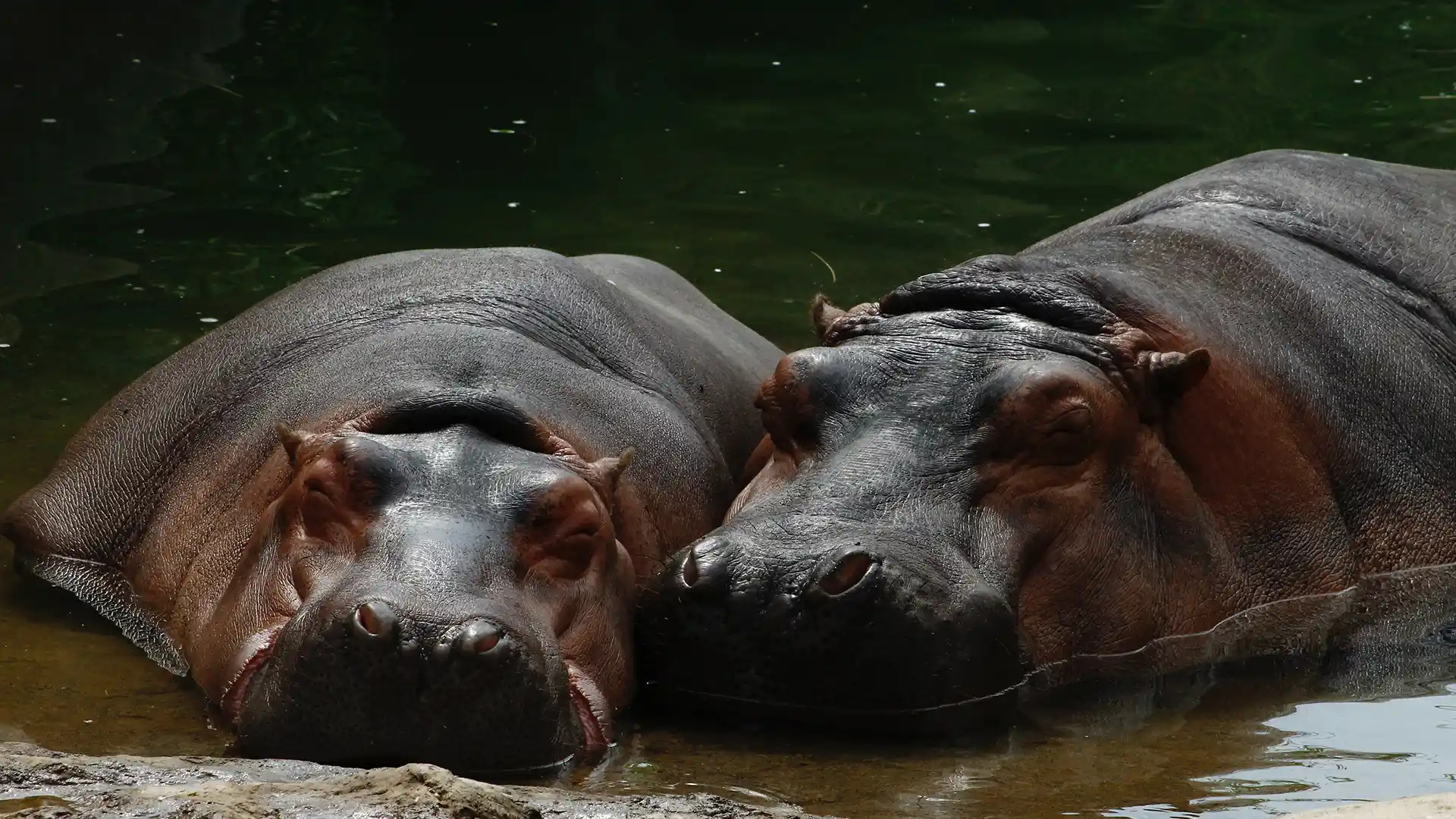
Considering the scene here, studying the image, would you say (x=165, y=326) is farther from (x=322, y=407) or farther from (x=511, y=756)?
(x=511, y=756)

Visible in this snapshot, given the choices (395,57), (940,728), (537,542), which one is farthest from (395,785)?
(395,57)

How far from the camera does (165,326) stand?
9758 mm

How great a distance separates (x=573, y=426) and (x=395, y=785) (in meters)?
2.16

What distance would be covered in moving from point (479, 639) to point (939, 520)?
56.3 inches

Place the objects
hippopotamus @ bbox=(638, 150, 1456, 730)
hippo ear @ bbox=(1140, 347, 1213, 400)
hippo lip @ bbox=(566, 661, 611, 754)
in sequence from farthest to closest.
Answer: hippo ear @ bbox=(1140, 347, 1213, 400)
hippopotamus @ bbox=(638, 150, 1456, 730)
hippo lip @ bbox=(566, 661, 611, 754)

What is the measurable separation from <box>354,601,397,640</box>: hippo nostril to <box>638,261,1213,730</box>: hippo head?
962 mm

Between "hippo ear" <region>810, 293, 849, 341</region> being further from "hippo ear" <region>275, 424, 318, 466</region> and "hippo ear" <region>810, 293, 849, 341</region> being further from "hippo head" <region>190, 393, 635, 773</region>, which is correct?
"hippo ear" <region>275, 424, 318, 466</region>

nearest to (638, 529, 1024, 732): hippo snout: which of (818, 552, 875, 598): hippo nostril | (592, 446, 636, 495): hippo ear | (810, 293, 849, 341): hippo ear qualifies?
(818, 552, 875, 598): hippo nostril

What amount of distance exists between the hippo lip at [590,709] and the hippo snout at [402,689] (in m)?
0.26

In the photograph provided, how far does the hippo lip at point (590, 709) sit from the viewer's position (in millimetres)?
5367

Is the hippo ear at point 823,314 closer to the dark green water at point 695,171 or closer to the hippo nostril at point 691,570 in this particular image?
the hippo nostril at point 691,570

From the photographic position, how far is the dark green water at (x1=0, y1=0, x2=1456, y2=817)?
215 inches

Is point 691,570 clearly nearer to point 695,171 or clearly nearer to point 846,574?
point 846,574

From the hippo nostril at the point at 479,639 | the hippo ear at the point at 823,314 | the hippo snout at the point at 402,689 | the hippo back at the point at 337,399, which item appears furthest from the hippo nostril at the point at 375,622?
the hippo ear at the point at 823,314
